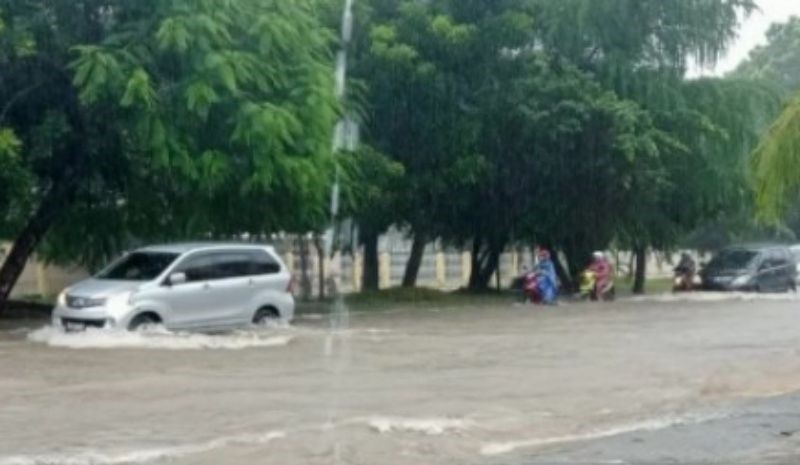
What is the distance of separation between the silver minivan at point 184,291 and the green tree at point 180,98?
60.5 inches

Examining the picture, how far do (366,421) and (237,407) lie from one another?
2.13 m

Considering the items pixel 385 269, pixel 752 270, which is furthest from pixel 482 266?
pixel 385 269

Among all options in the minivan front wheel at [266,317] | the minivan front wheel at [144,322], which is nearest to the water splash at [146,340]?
the minivan front wheel at [144,322]

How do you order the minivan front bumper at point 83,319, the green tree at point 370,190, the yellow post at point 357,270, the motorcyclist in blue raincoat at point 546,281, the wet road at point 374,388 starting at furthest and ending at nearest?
the yellow post at point 357,270 → the motorcyclist in blue raincoat at point 546,281 → the green tree at point 370,190 → the minivan front bumper at point 83,319 → the wet road at point 374,388

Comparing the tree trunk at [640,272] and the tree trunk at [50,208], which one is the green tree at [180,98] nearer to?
the tree trunk at [50,208]

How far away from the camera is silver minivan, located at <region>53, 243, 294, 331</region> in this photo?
27.0m

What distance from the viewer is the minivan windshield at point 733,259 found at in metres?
48.2

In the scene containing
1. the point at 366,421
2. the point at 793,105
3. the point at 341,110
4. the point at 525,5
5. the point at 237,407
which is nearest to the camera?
the point at 793,105

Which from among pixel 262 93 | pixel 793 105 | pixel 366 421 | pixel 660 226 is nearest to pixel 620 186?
pixel 660 226

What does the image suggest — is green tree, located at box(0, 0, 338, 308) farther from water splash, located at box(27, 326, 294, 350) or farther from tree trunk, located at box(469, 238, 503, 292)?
tree trunk, located at box(469, 238, 503, 292)

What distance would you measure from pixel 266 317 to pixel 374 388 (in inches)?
369

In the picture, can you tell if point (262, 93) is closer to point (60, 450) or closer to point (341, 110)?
point (341, 110)

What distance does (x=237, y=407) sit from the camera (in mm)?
18438

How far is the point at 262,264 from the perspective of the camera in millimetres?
29578
